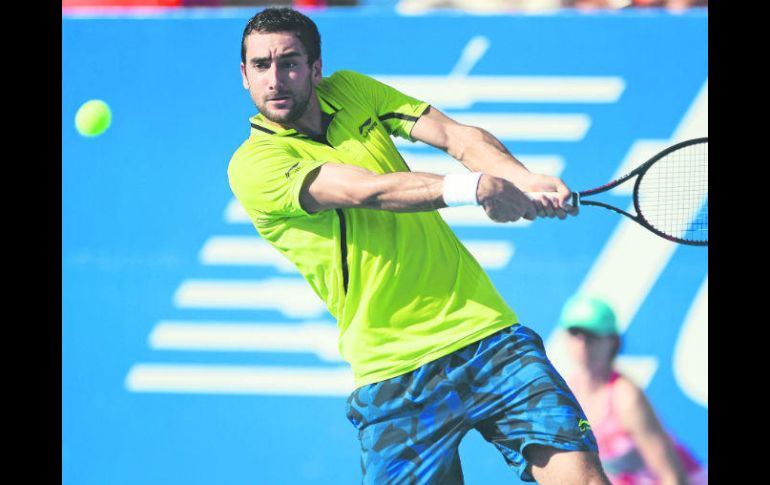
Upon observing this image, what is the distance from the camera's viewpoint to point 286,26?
12.4 ft

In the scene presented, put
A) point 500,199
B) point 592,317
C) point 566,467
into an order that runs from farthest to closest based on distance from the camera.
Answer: point 592,317 < point 566,467 < point 500,199

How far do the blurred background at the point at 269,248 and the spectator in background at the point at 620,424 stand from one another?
0.15 meters

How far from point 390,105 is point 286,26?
1.48ft

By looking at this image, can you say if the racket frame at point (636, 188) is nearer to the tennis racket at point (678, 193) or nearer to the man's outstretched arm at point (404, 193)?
the man's outstretched arm at point (404, 193)

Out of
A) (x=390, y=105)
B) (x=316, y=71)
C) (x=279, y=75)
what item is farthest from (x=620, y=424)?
(x=279, y=75)

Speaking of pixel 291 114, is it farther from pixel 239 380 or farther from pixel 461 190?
pixel 239 380

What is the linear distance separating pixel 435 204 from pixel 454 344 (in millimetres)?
469

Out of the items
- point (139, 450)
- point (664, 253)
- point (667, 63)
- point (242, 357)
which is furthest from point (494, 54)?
point (139, 450)

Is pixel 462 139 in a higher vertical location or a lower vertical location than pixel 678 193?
higher

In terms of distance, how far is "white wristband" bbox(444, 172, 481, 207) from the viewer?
3.37 metres

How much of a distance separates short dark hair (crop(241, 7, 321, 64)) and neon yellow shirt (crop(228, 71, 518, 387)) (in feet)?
0.94

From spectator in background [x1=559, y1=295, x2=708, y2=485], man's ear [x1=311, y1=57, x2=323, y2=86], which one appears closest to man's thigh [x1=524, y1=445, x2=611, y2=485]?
spectator in background [x1=559, y1=295, x2=708, y2=485]

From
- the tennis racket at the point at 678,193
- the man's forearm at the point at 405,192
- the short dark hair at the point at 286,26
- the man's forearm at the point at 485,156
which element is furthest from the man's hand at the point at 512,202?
the tennis racket at the point at 678,193

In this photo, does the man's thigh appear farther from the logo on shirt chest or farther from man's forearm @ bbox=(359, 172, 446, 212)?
the logo on shirt chest
